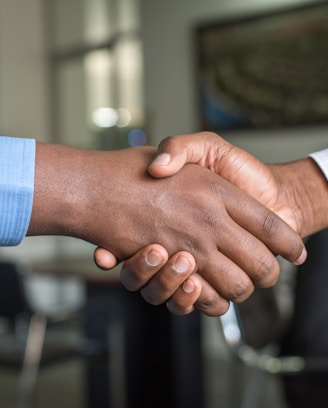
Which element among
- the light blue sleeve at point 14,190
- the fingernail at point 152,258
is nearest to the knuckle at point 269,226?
the fingernail at point 152,258

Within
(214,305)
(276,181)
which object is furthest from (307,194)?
(214,305)

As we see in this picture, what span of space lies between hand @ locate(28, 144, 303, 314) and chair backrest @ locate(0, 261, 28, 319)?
5.79 ft

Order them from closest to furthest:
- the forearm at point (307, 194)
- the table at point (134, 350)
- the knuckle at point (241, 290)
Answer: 1. the knuckle at point (241, 290)
2. the forearm at point (307, 194)
3. the table at point (134, 350)

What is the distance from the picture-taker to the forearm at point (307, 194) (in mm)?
1610

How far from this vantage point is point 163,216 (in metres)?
1.46

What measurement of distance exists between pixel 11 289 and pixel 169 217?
6.16 ft

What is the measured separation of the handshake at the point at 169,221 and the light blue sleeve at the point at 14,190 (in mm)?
34

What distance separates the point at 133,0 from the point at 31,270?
449 cm

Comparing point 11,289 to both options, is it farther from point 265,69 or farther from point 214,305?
point 265,69

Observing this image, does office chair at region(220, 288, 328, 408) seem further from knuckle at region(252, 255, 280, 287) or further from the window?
the window

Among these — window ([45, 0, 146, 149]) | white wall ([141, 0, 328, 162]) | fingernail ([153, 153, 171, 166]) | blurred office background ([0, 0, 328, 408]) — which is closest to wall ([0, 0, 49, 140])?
blurred office background ([0, 0, 328, 408])

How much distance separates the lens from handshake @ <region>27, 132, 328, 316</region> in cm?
140

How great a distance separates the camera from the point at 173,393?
3.33 metres

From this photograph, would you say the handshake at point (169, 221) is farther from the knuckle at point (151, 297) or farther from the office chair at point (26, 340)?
the office chair at point (26, 340)
